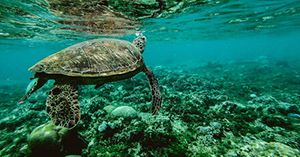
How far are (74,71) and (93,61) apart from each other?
502 mm

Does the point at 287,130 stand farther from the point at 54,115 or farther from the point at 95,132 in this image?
the point at 54,115

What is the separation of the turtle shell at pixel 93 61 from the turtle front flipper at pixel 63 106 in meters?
0.45

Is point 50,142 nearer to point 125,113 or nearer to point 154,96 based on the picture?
point 125,113

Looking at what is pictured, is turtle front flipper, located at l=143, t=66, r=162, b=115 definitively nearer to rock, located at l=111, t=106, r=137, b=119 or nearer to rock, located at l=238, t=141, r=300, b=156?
rock, located at l=111, t=106, r=137, b=119

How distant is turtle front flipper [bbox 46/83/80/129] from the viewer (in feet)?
8.07

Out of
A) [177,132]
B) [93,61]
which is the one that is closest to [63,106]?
[93,61]

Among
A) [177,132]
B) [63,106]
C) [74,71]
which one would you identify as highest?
[74,71]

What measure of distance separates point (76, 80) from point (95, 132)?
256 cm

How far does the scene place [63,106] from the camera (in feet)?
8.55

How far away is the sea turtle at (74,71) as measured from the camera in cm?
258

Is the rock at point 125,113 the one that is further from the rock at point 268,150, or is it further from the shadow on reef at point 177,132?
the rock at point 268,150

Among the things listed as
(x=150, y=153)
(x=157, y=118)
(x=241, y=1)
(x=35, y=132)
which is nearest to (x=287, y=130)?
(x=157, y=118)


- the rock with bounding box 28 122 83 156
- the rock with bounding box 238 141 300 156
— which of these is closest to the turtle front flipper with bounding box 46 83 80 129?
the rock with bounding box 28 122 83 156

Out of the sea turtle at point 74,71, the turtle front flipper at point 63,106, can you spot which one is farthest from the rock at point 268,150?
the turtle front flipper at point 63,106
